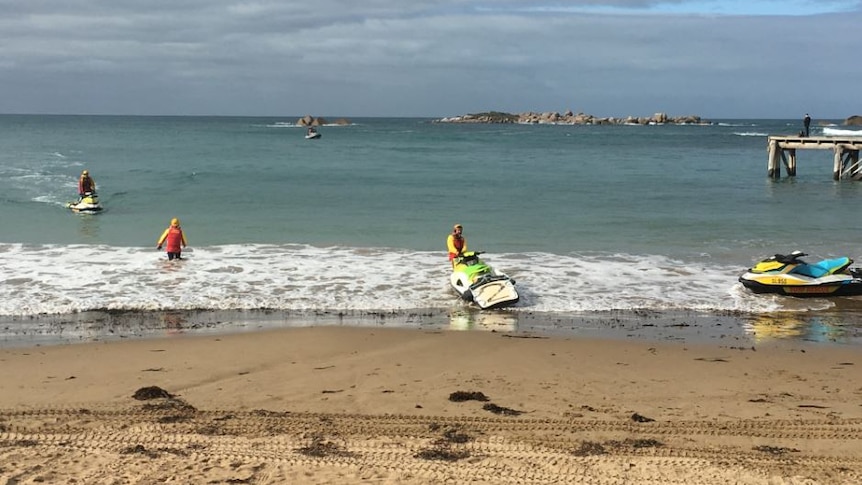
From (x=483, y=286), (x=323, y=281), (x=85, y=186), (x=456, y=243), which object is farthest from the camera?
(x=85, y=186)

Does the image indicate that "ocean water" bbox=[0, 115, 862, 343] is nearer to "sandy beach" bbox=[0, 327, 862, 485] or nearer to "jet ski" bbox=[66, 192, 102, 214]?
"jet ski" bbox=[66, 192, 102, 214]

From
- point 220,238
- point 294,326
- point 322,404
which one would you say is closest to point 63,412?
point 322,404

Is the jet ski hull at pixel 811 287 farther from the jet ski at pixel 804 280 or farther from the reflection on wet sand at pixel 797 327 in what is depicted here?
the reflection on wet sand at pixel 797 327

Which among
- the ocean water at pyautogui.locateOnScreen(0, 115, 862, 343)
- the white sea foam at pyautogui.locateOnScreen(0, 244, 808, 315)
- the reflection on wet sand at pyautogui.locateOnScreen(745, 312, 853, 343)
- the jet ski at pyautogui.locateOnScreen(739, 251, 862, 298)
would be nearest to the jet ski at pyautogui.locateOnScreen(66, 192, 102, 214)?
the ocean water at pyautogui.locateOnScreen(0, 115, 862, 343)

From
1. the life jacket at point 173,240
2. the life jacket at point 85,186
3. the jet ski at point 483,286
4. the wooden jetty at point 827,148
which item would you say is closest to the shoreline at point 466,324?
the jet ski at point 483,286

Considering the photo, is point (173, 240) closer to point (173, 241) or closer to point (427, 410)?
point (173, 241)

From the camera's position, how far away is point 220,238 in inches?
822

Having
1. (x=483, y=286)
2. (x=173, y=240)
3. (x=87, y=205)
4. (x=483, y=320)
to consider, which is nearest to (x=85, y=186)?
(x=87, y=205)

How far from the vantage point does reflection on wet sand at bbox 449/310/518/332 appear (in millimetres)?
12227

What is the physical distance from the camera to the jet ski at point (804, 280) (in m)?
14.3

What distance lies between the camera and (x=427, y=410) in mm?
8062

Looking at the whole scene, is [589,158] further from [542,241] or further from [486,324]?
[486,324]

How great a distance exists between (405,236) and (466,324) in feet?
29.7

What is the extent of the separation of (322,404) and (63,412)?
2.52 m
